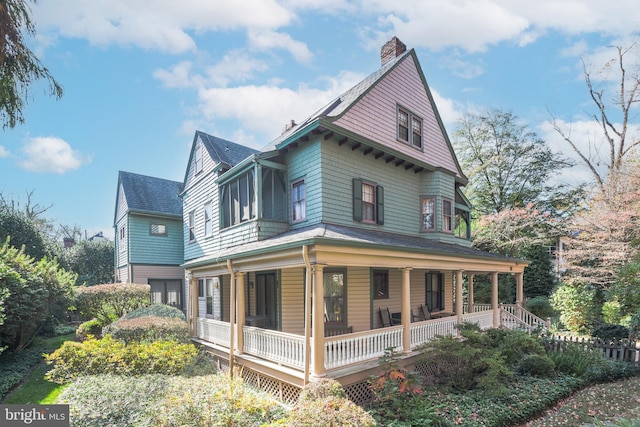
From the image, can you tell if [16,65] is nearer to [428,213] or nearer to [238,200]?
[238,200]

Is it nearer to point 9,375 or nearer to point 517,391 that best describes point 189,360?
point 9,375

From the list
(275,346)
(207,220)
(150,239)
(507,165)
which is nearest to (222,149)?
(207,220)

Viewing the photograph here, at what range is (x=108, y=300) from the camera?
52.0 ft

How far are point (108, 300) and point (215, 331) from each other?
308 inches

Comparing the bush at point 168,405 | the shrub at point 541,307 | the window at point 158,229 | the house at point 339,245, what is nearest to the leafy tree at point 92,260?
the window at point 158,229

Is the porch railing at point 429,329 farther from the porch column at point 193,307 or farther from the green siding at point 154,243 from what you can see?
the green siding at point 154,243

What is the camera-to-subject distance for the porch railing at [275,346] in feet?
25.2

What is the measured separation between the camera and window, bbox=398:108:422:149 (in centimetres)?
1381

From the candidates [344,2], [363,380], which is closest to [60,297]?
[363,380]

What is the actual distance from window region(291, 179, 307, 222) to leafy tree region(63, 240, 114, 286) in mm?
19461

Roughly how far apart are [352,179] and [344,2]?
532cm

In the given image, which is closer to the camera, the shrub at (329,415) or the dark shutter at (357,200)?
the shrub at (329,415)

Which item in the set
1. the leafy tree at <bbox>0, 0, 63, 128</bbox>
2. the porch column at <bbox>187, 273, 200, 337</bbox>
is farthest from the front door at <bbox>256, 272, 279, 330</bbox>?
the leafy tree at <bbox>0, 0, 63, 128</bbox>

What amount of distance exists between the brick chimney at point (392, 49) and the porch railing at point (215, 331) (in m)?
12.7
